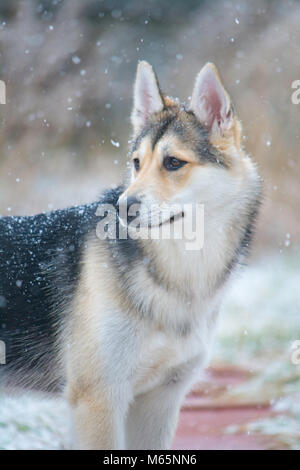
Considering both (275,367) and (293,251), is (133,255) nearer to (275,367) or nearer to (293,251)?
(275,367)

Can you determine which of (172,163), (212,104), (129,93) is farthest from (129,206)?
(129,93)

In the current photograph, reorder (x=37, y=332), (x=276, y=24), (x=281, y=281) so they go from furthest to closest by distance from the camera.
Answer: (x=276, y=24) → (x=281, y=281) → (x=37, y=332)

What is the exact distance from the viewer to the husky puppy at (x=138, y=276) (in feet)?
5.68

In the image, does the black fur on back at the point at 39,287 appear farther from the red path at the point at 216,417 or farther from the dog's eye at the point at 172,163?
the red path at the point at 216,417

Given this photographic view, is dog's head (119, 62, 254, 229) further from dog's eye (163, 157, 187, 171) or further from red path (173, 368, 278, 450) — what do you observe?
red path (173, 368, 278, 450)

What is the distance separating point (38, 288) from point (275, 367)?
92.1 inches

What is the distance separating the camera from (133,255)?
5.91 feet

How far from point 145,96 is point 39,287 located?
0.73m

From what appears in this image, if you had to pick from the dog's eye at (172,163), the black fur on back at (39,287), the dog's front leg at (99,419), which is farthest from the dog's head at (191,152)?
the dog's front leg at (99,419)

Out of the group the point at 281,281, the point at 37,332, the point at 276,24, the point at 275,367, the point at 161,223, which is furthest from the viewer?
the point at 276,24

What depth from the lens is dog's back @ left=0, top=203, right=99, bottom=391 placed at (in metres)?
1.90

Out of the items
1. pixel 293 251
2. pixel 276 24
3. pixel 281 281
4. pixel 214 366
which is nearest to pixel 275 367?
pixel 214 366

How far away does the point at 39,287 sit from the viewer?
1.93 m

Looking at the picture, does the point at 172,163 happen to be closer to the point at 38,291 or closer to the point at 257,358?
the point at 38,291
